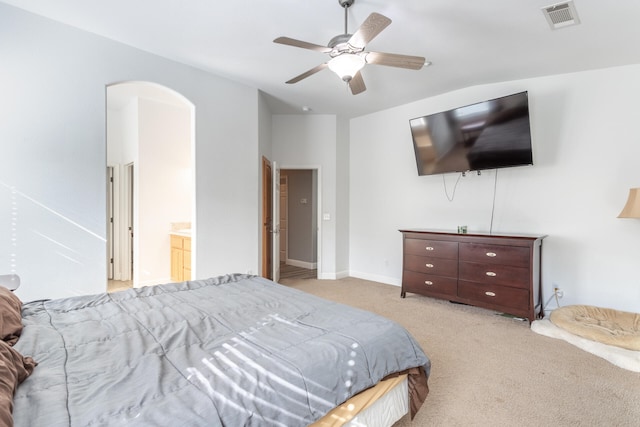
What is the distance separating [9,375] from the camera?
102 centimetres

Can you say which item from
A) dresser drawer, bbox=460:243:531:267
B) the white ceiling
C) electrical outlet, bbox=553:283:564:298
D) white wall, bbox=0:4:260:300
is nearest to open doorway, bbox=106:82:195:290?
white wall, bbox=0:4:260:300

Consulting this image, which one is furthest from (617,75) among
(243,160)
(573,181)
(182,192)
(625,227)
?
(182,192)

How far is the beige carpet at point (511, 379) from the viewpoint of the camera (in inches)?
76.8

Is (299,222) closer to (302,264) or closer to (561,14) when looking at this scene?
(302,264)

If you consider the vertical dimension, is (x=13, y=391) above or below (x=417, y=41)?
below

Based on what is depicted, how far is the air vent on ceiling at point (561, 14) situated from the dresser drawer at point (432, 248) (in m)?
2.33

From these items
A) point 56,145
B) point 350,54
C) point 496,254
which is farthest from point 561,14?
point 56,145

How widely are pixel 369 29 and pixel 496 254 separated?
281 cm

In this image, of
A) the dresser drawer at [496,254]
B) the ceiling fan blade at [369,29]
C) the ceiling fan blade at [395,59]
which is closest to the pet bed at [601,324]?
the dresser drawer at [496,254]

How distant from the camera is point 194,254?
146 inches

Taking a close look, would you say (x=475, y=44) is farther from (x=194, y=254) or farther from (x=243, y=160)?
(x=194, y=254)

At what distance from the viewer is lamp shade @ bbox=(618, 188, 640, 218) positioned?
9.73 feet

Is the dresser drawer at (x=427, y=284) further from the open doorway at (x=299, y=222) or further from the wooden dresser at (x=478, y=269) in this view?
the open doorway at (x=299, y=222)

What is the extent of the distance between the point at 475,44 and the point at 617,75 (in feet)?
5.53
